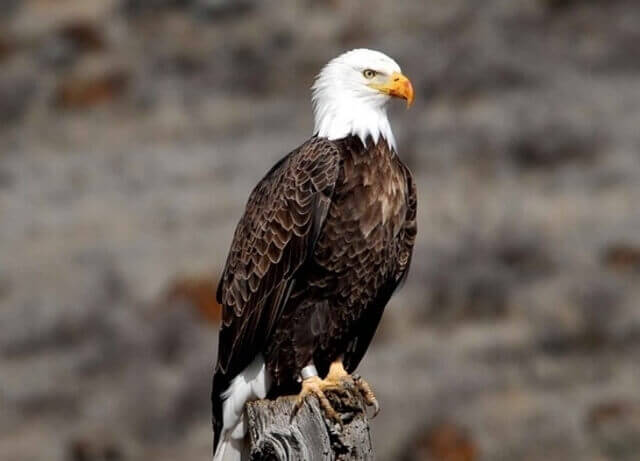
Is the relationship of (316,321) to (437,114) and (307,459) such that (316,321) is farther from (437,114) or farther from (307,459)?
(437,114)

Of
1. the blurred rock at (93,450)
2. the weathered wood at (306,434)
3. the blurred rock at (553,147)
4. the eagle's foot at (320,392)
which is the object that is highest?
the blurred rock at (553,147)

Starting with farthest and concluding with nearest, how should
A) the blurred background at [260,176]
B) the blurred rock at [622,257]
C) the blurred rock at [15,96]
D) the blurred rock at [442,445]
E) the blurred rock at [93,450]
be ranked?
the blurred rock at [15,96], the blurred rock at [622,257], the blurred background at [260,176], the blurred rock at [93,450], the blurred rock at [442,445]

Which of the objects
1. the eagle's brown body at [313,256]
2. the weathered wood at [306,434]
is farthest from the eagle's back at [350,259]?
the weathered wood at [306,434]

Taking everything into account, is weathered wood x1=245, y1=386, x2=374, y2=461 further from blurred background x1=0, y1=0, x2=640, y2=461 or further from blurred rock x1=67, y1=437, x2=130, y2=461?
blurred rock x1=67, y1=437, x2=130, y2=461

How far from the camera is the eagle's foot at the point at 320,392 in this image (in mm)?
5641

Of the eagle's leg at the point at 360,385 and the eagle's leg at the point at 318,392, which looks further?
the eagle's leg at the point at 360,385

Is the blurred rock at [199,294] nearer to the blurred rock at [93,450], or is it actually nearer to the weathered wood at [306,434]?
the blurred rock at [93,450]

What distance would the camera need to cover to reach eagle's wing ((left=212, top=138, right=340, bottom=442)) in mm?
6445

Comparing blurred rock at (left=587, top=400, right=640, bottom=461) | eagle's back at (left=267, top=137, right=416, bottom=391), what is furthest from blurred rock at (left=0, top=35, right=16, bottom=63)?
eagle's back at (left=267, top=137, right=416, bottom=391)

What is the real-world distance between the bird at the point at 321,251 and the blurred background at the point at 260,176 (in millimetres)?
5146

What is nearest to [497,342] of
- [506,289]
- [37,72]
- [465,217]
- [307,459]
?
[506,289]

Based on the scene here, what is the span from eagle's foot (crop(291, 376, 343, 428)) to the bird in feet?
0.09

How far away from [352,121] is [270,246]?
0.69 m

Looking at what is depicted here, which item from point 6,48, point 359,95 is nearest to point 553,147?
point 6,48
